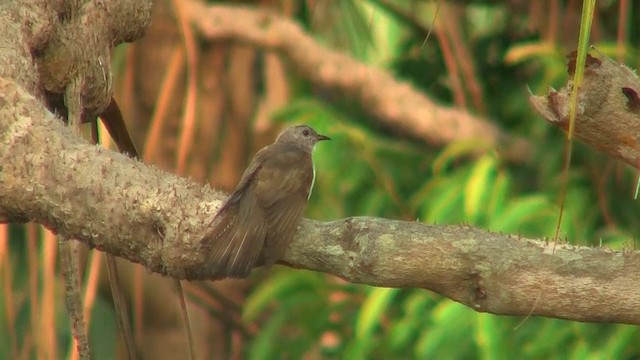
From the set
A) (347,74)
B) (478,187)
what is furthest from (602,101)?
(347,74)

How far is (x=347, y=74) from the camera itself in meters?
5.20

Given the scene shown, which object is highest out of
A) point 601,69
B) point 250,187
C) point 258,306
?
point 601,69

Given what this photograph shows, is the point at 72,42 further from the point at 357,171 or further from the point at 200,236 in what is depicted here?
the point at 357,171

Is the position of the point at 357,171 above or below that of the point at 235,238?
below

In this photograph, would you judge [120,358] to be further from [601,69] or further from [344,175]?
[601,69]

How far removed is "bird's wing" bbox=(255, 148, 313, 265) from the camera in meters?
2.17

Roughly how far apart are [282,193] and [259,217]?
0.78 feet

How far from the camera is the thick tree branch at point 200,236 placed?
6.67 feet

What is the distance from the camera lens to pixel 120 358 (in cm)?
557

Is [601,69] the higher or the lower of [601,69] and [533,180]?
the higher

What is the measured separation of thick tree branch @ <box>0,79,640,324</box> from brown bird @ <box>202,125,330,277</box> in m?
0.03

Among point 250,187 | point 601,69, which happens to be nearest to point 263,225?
point 250,187

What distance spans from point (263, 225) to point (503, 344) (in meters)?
1.89

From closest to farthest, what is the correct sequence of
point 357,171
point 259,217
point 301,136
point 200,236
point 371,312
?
point 200,236 < point 259,217 < point 301,136 < point 371,312 < point 357,171
